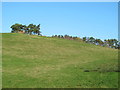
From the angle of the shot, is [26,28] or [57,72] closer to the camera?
[57,72]

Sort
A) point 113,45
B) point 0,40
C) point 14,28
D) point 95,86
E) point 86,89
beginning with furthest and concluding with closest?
point 113,45, point 14,28, point 0,40, point 95,86, point 86,89

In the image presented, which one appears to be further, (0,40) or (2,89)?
(0,40)

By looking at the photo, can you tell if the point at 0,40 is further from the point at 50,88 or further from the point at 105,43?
the point at 105,43

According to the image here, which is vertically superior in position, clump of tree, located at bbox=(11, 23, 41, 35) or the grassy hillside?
clump of tree, located at bbox=(11, 23, 41, 35)

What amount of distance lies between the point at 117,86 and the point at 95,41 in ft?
495

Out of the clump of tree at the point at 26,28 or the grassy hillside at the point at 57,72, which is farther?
the clump of tree at the point at 26,28

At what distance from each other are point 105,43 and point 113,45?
682cm

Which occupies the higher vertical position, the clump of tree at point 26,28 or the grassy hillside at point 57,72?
the clump of tree at point 26,28

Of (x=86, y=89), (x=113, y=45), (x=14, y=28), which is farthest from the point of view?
(x=113, y=45)

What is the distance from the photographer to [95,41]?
530 feet

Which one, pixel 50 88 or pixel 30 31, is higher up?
pixel 30 31

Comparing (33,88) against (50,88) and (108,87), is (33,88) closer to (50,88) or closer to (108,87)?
(50,88)

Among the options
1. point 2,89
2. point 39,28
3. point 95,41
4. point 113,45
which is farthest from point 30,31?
point 2,89

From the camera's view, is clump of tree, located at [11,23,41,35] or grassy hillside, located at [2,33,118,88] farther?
clump of tree, located at [11,23,41,35]
